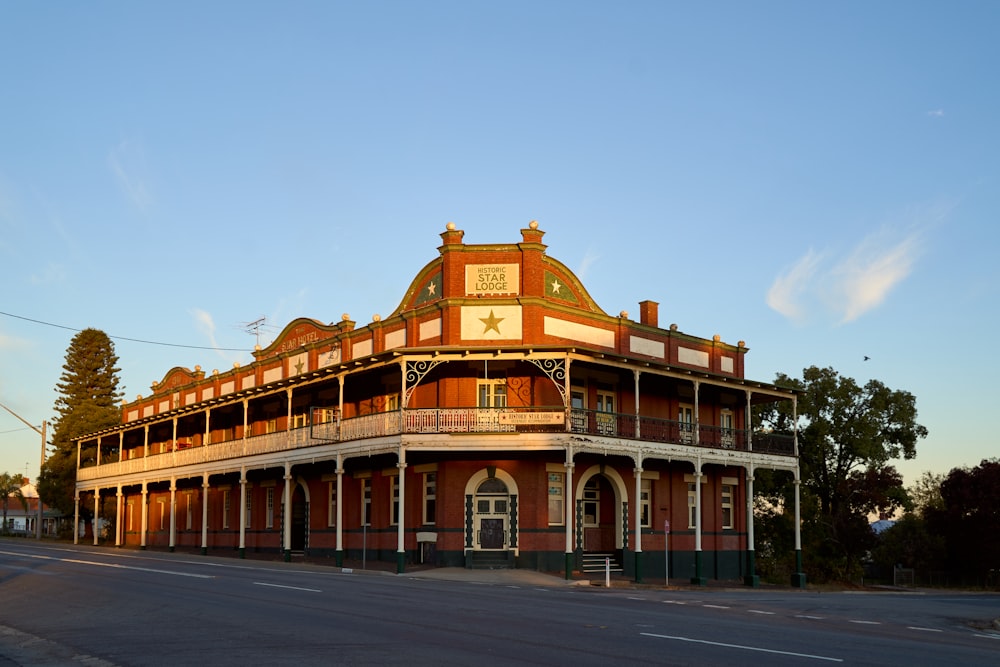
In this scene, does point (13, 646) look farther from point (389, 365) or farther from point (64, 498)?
point (64, 498)

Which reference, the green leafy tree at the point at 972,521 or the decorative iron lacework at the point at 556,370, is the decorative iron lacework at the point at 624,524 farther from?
the green leafy tree at the point at 972,521

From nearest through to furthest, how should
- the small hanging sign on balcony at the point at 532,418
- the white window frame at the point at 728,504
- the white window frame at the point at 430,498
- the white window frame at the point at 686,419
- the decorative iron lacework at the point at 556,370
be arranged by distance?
the decorative iron lacework at the point at 556,370 → the small hanging sign on balcony at the point at 532,418 → the white window frame at the point at 430,498 → the white window frame at the point at 686,419 → the white window frame at the point at 728,504

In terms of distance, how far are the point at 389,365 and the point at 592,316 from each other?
7.22 metres

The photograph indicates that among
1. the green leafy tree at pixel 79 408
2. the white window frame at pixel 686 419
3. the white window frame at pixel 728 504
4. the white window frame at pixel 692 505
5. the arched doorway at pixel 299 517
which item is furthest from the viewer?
the green leafy tree at pixel 79 408

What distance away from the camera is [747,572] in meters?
39.6

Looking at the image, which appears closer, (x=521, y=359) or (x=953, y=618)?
(x=953, y=618)

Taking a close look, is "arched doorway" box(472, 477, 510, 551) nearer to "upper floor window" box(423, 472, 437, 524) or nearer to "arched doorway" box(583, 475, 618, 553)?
"upper floor window" box(423, 472, 437, 524)

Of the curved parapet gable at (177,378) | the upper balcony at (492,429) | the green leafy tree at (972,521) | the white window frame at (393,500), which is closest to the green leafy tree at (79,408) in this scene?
the curved parapet gable at (177,378)

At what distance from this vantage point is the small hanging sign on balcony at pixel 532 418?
104ft

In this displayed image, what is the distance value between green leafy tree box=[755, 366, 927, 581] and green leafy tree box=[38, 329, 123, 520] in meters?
45.5

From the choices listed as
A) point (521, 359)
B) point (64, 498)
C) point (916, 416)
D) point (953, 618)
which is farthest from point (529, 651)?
point (64, 498)

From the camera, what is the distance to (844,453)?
5328 cm

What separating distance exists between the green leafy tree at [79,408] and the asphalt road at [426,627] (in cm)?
4990

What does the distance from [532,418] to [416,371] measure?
13.0 feet
